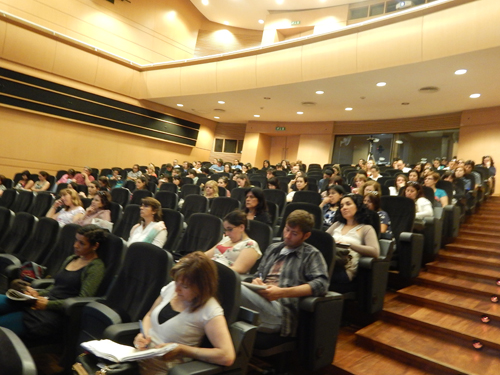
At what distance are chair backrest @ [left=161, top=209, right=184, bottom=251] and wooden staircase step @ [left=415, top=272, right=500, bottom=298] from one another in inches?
73.3

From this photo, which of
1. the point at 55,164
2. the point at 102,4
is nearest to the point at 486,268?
the point at 55,164

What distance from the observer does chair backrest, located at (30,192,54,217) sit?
4027mm

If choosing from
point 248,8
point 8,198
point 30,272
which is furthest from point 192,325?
point 248,8

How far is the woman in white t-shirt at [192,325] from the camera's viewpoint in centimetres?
117

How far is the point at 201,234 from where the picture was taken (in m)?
2.59

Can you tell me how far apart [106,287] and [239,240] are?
2.47 ft

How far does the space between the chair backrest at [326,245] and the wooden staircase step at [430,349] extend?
55 centimetres

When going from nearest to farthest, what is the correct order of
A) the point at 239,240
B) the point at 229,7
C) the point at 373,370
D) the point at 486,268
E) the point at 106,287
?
1. the point at 373,370
2. the point at 106,287
3. the point at 239,240
4. the point at 486,268
5. the point at 229,7

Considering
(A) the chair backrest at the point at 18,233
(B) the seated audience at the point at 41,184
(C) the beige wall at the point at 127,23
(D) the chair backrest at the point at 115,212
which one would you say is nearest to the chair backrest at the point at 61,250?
(A) the chair backrest at the point at 18,233

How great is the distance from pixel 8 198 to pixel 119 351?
13.9 ft

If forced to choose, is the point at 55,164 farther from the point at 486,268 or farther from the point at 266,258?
the point at 486,268

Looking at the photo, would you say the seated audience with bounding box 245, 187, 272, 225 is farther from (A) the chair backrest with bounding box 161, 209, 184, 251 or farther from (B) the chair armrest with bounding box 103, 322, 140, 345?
(B) the chair armrest with bounding box 103, 322, 140, 345

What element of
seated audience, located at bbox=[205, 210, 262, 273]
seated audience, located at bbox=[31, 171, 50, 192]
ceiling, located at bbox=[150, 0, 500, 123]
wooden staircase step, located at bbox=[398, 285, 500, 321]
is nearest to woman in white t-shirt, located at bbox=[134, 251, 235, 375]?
seated audience, located at bbox=[205, 210, 262, 273]

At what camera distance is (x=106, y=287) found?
72.6 inches
